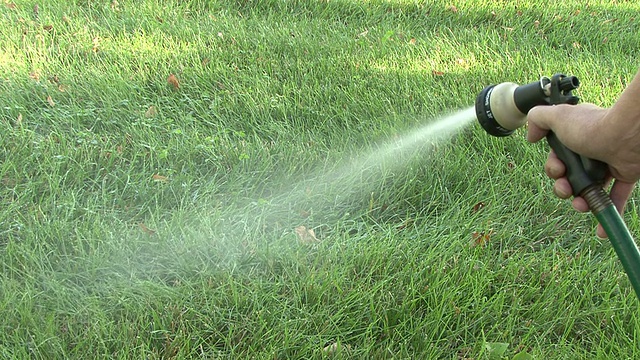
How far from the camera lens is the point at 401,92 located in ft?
11.2

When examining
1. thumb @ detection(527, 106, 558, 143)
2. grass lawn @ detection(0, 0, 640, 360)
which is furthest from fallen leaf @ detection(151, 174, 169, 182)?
thumb @ detection(527, 106, 558, 143)

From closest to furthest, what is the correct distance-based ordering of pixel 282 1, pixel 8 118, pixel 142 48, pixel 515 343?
pixel 515 343 < pixel 8 118 < pixel 142 48 < pixel 282 1

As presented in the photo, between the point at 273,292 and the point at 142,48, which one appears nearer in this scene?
the point at 273,292

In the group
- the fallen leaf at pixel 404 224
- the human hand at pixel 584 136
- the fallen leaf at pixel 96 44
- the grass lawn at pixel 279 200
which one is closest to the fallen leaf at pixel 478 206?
the grass lawn at pixel 279 200

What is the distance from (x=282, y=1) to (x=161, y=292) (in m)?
2.96

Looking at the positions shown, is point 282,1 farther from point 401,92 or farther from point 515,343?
point 515,343

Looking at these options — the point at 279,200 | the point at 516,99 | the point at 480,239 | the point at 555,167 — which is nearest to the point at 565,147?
the point at 555,167

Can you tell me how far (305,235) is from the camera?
8.07 ft

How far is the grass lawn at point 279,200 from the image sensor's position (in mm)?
2027

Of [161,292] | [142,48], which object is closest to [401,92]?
[142,48]

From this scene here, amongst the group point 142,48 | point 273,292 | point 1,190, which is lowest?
point 273,292

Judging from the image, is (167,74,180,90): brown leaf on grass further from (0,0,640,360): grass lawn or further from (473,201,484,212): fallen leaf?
(473,201,484,212): fallen leaf

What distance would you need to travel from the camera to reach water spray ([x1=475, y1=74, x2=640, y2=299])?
148 cm

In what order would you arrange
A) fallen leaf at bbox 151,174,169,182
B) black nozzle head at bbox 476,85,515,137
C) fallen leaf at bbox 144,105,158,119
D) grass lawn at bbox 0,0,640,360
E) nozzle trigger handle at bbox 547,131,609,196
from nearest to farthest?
nozzle trigger handle at bbox 547,131,609,196 → black nozzle head at bbox 476,85,515,137 → grass lawn at bbox 0,0,640,360 → fallen leaf at bbox 151,174,169,182 → fallen leaf at bbox 144,105,158,119
